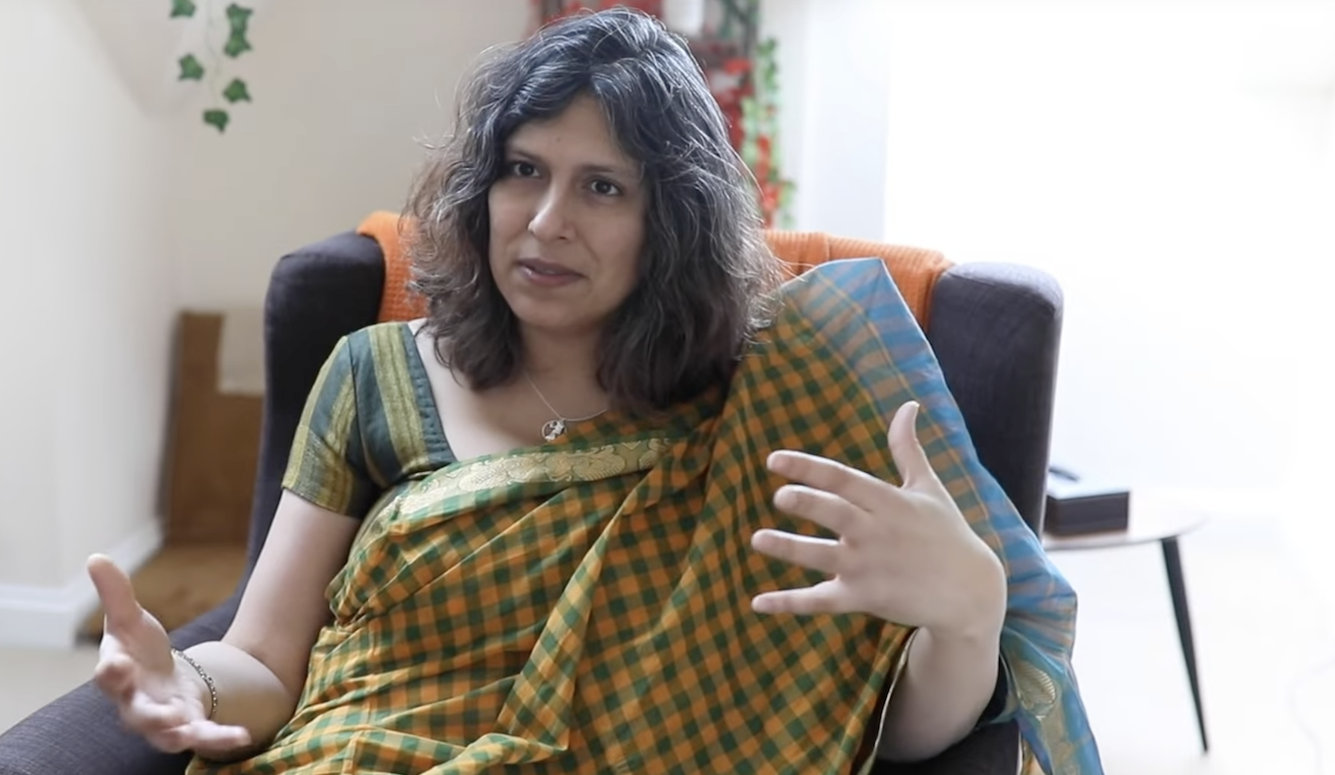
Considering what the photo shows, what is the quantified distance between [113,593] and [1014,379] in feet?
2.93

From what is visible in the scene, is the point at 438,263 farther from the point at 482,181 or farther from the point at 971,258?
the point at 971,258

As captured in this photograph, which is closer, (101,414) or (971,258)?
(101,414)

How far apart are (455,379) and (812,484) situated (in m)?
0.54

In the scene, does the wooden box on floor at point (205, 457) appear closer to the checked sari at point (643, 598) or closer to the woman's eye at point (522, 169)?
the checked sari at point (643, 598)

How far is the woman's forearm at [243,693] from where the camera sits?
3.75ft

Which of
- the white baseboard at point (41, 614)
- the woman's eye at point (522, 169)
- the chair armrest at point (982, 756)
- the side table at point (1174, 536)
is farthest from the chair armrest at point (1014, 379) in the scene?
the white baseboard at point (41, 614)

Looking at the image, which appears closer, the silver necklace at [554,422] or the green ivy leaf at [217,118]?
the silver necklace at [554,422]

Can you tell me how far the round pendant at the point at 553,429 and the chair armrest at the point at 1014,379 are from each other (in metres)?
0.44

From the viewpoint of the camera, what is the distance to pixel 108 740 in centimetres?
112

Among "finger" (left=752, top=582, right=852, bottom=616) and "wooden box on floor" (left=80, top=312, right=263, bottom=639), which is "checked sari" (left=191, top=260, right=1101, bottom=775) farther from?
"wooden box on floor" (left=80, top=312, right=263, bottom=639)

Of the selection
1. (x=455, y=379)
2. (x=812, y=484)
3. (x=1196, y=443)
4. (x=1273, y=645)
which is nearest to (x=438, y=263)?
(x=455, y=379)

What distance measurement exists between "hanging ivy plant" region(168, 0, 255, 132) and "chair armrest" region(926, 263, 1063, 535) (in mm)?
1487

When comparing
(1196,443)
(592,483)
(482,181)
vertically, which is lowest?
(1196,443)

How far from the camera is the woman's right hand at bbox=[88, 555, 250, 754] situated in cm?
100
